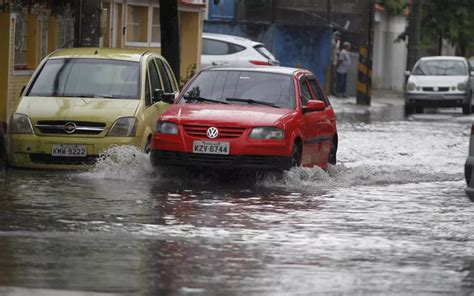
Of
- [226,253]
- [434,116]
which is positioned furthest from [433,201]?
[434,116]

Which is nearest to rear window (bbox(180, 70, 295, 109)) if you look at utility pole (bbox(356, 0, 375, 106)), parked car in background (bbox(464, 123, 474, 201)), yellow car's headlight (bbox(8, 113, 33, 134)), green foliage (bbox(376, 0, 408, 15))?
yellow car's headlight (bbox(8, 113, 33, 134))

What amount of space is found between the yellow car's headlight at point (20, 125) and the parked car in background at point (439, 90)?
22831 millimetres

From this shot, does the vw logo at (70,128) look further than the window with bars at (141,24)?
No

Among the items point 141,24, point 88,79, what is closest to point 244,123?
point 88,79

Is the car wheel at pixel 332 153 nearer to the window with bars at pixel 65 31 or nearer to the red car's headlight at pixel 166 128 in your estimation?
the red car's headlight at pixel 166 128

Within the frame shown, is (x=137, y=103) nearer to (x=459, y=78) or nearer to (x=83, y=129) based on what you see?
(x=83, y=129)

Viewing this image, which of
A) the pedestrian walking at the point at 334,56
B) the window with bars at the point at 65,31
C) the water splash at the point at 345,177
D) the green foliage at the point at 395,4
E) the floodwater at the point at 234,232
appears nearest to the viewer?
the floodwater at the point at 234,232

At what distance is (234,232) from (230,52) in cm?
2605

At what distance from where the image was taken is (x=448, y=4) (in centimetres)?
5538

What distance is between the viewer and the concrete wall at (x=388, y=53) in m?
57.0

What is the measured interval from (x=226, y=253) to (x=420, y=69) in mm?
30284

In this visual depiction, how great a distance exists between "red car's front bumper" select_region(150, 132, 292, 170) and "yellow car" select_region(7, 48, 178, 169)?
0.99m

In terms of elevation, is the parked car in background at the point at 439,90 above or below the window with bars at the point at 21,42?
below

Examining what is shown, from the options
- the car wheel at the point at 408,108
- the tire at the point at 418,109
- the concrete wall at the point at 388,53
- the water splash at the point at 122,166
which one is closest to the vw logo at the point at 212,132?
the water splash at the point at 122,166
